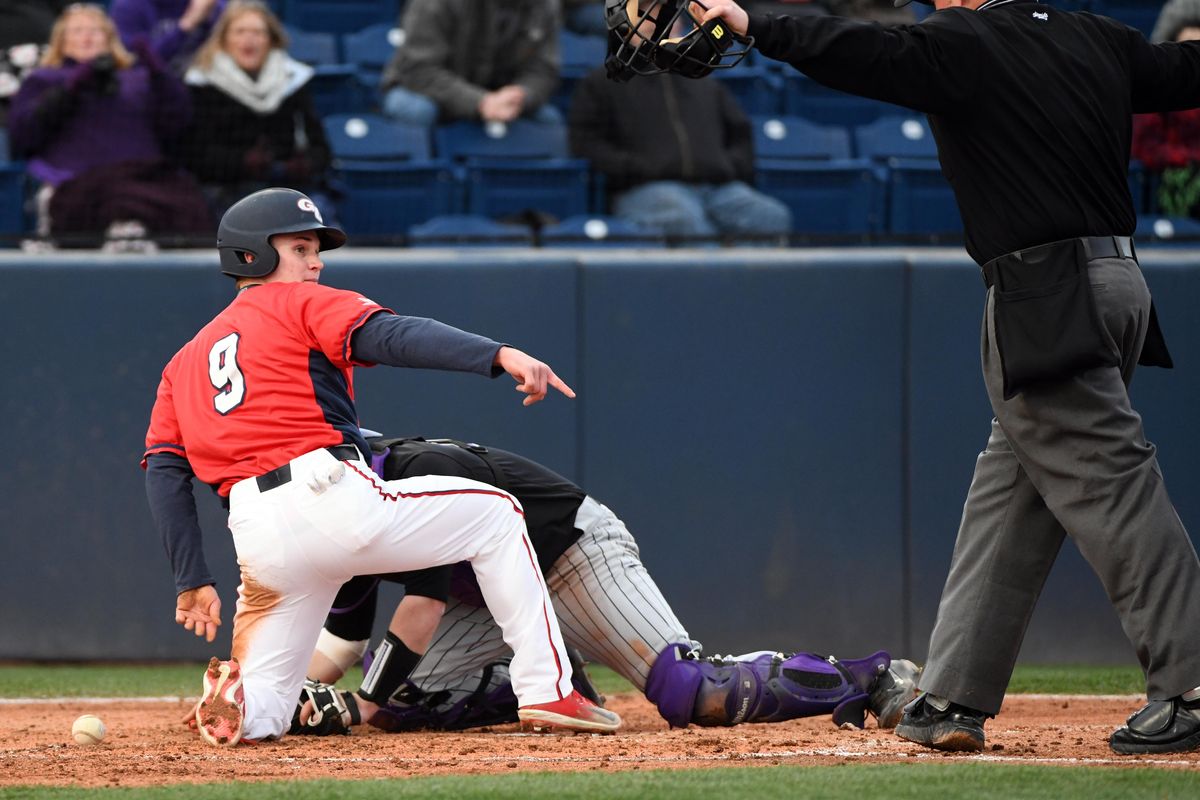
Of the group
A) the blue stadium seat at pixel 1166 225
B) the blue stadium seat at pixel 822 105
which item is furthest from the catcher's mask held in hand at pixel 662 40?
the blue stadium seat at pixel 822 105

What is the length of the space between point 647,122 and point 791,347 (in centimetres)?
150

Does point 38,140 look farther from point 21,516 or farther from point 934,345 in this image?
point 934,345

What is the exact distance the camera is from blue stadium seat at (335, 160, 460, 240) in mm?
6996

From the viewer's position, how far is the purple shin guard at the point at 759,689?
13.4 feet

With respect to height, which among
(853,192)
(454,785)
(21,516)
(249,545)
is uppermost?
(853,192)

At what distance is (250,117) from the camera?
276 inches

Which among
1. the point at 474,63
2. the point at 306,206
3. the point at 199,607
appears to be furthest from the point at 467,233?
the point at 199,607

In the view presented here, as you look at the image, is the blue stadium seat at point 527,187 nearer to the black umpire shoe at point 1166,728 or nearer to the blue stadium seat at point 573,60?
the blue stadium seat at point 573,60

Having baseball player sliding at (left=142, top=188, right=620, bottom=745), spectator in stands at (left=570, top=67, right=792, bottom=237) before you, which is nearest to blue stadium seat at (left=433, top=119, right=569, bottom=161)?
spectator in stands at (left=570, top=67, right=792, bottom=237)

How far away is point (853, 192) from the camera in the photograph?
23.6ft

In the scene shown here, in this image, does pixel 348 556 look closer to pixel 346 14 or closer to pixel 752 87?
pixel 752 87

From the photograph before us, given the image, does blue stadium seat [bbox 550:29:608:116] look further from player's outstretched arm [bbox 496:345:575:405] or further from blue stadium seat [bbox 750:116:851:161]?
player's outstretched arm [bbox 496:345:575:405]

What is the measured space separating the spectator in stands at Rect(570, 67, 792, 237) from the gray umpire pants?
3.57 metres

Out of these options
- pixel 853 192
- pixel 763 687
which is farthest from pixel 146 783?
pixel 853 192
